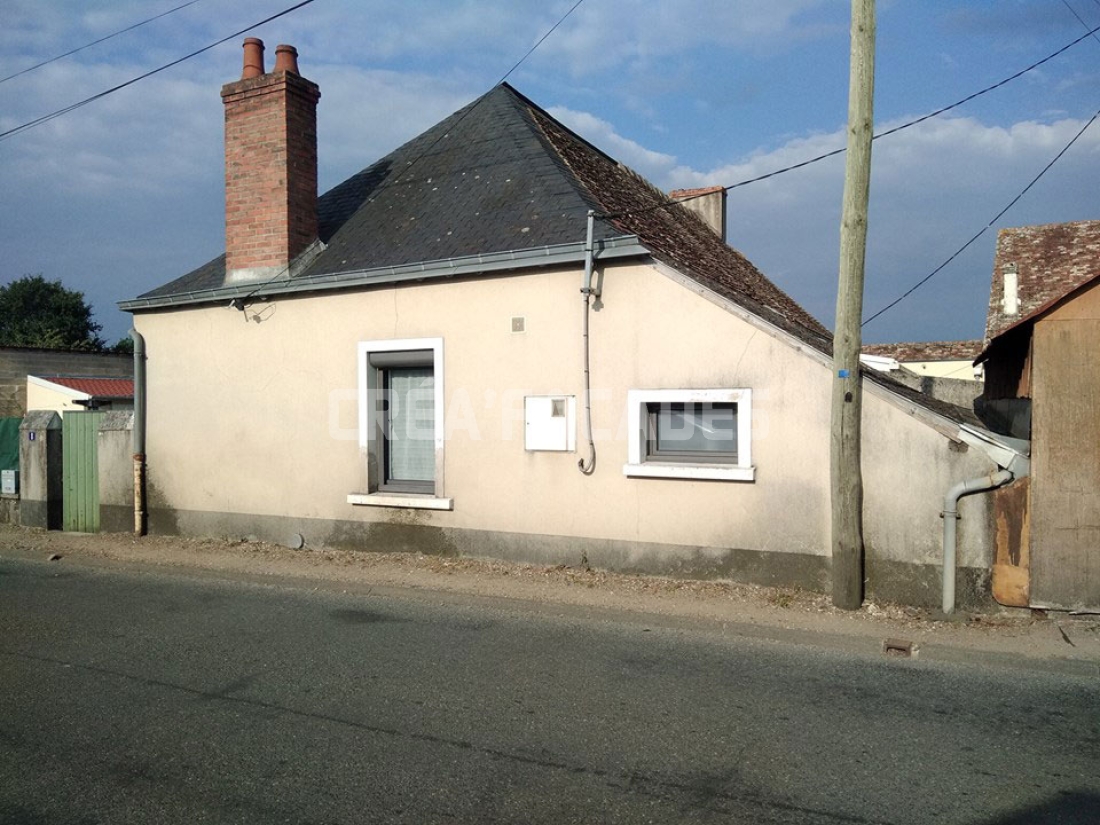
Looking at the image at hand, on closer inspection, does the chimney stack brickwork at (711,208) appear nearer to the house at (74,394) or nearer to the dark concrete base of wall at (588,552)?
the dark concrete base of wall at (588,552)

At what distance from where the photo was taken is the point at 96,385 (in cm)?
2725

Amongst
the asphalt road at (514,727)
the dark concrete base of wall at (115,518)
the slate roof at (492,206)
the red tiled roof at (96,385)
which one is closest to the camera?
the asphalt road at (514,727)

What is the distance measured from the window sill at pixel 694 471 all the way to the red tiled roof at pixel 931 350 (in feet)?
133

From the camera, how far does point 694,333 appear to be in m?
8.54

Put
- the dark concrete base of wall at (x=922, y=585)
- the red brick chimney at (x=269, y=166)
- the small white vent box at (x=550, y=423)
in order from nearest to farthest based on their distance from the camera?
the dark concrete base of wall at (x=922, y=585)
the small white vent box at (x=550, y=423)
the red brick chimney at (x=269, y=166)

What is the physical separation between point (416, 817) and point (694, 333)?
18.8 ft

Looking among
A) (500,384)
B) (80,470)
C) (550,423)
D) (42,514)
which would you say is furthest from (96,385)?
(550,423)

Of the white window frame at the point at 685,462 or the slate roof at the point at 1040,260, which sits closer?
the white window frame at the point at 685,462

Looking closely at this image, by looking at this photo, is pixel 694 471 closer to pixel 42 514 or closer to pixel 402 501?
pixel 402 501

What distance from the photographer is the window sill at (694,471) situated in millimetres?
8297

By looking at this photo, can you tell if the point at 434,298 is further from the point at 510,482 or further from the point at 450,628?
the point at 450,628

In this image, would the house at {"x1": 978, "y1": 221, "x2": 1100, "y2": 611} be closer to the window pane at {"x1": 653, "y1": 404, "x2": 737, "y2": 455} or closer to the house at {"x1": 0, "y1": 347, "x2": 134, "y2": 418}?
the window pane at {"x1": 653, "y1": 404, "x2": 737, "y2": 455}

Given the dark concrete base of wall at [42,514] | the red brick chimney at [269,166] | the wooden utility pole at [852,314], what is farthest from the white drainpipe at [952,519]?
the dark concrete base of wall at [42,514]

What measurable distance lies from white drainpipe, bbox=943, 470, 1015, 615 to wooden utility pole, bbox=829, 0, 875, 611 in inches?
27.4
